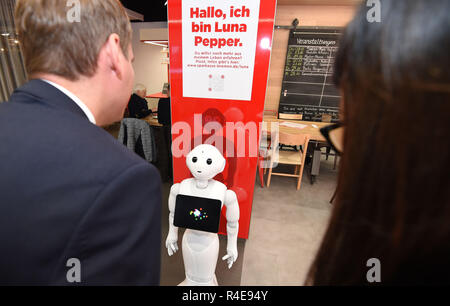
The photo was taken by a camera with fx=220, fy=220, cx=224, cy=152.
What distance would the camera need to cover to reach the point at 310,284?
571 millimetres

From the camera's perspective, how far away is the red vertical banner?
5.40ft

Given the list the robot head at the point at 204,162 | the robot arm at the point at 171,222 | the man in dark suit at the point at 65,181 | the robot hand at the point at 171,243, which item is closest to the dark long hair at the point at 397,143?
the man in dark suit at the point at 65,181

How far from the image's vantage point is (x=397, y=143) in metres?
0.35

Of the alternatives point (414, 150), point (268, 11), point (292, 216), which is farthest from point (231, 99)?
point (292, 216)

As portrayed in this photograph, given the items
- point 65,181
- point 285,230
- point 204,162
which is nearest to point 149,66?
point 285,230

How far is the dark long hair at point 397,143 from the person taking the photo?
1.02ft

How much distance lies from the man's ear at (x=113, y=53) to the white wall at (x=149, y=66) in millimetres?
6118

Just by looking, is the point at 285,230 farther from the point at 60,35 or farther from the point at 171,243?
the point at 60,35

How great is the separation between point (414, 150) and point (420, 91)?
9cm

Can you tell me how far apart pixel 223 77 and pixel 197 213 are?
1.09 metres

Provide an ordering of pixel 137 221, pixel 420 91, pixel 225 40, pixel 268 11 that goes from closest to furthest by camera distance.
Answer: pixel 420 91
pixel 137 221
pixel 268 11
pixel 225 40

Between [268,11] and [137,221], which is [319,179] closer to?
[268,11]

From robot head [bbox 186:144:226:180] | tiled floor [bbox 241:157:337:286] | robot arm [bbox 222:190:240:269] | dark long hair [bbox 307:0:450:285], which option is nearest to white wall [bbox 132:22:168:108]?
tiled floor [bbox 241:157:337:286]

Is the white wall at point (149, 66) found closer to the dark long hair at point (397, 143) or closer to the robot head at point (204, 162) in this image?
the robot head at point (204, 162)
